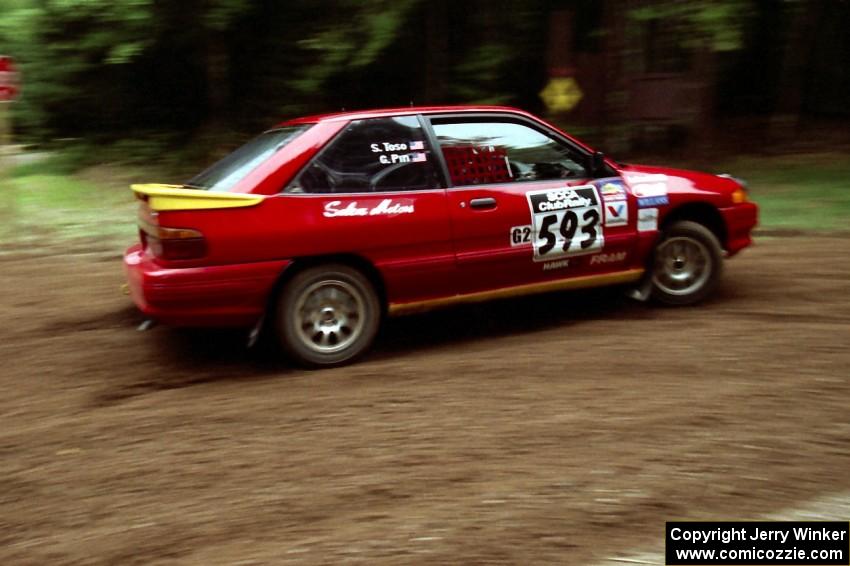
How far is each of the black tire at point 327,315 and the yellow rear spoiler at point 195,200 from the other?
0.57m

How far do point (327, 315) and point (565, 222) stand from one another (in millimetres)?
1780

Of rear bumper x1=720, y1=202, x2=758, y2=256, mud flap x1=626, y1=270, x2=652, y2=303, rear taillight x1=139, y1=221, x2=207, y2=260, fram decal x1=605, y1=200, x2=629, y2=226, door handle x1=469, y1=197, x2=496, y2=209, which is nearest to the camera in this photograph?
rear taillight x1=139, y1=221, x2=207, y2=260

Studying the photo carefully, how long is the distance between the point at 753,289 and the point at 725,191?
3.04ft

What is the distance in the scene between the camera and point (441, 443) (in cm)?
410

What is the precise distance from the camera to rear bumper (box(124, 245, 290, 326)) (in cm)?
500

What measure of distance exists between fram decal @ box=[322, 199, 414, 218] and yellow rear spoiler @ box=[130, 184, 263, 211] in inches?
17.5

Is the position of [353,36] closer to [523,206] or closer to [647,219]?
[647,219]

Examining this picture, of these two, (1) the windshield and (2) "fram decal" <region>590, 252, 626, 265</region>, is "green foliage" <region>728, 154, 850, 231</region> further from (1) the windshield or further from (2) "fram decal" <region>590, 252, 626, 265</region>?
(1) the windshield

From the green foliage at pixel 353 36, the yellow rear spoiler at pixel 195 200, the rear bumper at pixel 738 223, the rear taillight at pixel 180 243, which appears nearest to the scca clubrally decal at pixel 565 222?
the rear bumper at pixel 738 223

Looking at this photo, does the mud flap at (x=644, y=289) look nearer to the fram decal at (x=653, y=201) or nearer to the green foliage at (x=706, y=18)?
the fram decal at (x=653, y=201)

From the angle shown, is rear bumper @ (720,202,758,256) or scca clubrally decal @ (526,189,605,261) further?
rear bumper @ (720,202,758,256)

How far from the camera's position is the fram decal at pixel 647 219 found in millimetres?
6164

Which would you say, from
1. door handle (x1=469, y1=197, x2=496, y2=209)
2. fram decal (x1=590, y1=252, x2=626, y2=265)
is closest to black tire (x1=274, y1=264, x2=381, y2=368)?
door handle (x1=469, y1=197, x2=496, y2=209)

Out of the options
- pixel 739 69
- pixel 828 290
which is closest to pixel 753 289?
pixel 828 290
